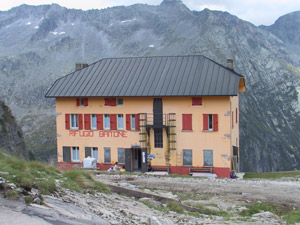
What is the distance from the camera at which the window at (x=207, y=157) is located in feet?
102

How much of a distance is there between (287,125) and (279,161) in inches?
1013

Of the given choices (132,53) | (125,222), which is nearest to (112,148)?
(125,222)

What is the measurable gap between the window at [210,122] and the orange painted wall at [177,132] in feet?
0.87

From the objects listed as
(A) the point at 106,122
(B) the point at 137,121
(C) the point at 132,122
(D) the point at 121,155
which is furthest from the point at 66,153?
(B) the point at 137,121

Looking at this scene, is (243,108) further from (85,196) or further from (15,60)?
(85,196)

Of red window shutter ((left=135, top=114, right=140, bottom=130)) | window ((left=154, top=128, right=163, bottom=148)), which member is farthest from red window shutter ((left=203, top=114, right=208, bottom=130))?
red window shutter ((left=135, top=114, right=140, bottom=130))

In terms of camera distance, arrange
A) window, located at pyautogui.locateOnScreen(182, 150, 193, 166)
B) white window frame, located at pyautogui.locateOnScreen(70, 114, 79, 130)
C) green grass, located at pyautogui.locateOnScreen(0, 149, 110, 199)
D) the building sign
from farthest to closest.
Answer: white window frame, located at pyautogui.locateOnScreen(70, 114, 79, 130)
the building sign
window, located at pyautogui.locateOnScreen(182, 150, 193, 166)
green grass, located at pyautogui.locateOnScreen(0, 149, 110, 199)

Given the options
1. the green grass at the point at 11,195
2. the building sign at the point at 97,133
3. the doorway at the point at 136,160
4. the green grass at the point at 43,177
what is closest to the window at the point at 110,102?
the building sign at the point at 97,133

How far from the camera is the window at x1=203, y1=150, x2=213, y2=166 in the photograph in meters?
31.0

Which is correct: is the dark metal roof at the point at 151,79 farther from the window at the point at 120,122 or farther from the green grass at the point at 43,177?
the green grass at the point at 43,177

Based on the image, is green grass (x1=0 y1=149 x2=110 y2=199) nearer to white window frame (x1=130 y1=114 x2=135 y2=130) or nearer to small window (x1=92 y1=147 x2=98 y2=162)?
white window frame (x1=130 y1=114 x2=135 y2=130)

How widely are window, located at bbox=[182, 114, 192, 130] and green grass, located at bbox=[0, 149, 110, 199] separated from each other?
17572mm

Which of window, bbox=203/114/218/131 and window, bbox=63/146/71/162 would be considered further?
window, bbox=63/146/71/162

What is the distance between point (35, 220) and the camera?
8.30m
